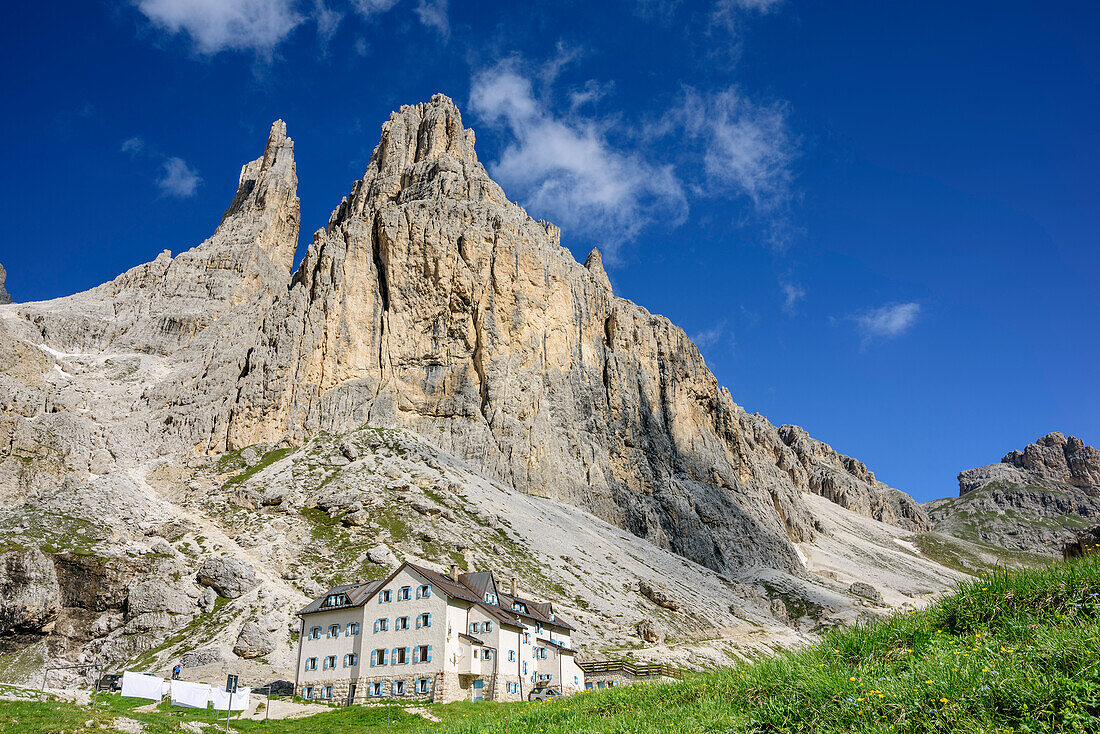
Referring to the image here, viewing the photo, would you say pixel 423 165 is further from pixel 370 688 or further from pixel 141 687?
pixel 141 687

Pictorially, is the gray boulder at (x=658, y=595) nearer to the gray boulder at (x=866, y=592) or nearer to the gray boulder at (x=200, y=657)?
the gray boulder at (x=200, y=657)

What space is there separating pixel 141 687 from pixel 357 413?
82.7m

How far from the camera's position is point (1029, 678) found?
893 cm

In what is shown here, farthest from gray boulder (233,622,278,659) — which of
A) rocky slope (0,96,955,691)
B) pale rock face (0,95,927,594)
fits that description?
pale rock face (0,95,927,594)

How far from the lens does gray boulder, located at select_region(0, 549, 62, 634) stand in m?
62.8

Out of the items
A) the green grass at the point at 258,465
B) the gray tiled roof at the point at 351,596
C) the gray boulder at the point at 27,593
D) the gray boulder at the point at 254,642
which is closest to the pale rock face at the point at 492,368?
the green grass at the point at 258,465

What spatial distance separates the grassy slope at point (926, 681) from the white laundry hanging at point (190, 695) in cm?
2930

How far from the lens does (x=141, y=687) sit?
39.2m

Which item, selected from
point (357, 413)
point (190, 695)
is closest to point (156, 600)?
point (190, 695)

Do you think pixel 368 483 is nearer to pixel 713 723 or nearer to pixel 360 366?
pixel 360 366

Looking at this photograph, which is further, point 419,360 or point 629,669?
point 419,360

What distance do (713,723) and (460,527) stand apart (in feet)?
273

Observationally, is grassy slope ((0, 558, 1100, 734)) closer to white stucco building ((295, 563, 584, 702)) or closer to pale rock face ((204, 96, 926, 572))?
white stucco building ((295, 563, 584, 702))

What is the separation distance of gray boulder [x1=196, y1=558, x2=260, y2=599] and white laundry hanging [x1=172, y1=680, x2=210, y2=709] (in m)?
34.5
